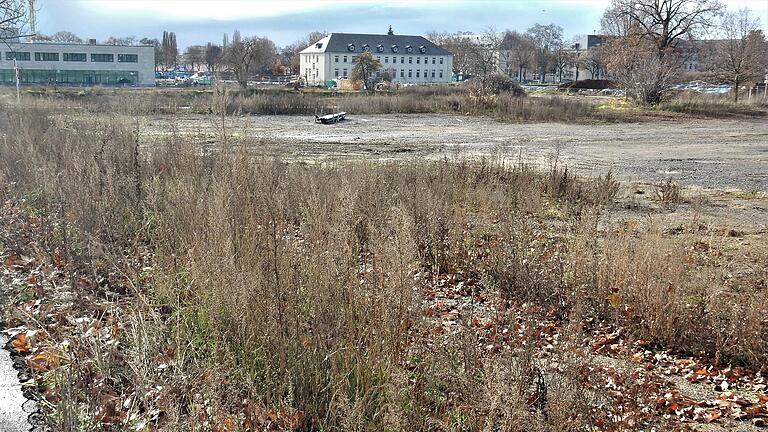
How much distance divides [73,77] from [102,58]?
4.61 metres

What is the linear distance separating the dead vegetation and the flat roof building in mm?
81926

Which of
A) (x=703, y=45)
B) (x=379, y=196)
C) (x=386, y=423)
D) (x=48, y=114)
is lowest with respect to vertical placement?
(x=386, y=423)

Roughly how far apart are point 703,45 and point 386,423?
72269mm

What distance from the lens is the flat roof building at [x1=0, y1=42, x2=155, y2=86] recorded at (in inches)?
3248

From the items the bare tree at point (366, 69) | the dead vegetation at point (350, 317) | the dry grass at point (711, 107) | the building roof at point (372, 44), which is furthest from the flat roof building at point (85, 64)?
the dead vegetation at point (350, 317)

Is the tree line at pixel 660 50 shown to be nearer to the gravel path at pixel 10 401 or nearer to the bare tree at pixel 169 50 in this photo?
the gravel path at pixel 10 401

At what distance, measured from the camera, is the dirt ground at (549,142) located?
19062mm

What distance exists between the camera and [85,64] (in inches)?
3406

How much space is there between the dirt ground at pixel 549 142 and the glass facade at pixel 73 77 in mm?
53253

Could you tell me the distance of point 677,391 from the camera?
17.7ft

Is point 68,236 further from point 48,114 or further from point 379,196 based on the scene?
point 48,114

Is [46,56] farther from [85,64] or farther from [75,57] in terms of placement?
[85,64]

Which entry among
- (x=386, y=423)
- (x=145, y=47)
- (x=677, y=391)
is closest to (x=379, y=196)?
(x=677, y=391)

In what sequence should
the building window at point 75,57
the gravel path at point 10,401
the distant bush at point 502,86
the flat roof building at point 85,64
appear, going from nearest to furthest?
the gravel path at point 10,401 → the distant bush at point 502,86 → the flat roof building at point 85,64 → the building window at point 75,57
